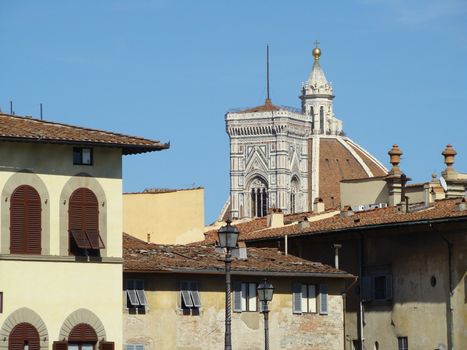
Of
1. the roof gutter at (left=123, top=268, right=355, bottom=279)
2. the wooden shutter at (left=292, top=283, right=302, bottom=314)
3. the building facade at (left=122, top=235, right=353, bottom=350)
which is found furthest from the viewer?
the wooden shutter at (left=292, top=283, right=302, bottom=314)

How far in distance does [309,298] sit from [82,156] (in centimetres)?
1221

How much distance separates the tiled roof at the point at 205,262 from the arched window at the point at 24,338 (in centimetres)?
597

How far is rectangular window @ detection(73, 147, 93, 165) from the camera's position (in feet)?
174

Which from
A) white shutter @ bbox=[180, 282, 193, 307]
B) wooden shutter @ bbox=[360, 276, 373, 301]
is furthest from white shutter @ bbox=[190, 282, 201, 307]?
wooden shutter @ bbox=[360, 276, 373, 301]

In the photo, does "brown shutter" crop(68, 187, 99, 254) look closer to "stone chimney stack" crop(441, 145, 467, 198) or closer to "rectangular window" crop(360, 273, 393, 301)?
"rectangular window" crop(360, 273, 393, 301)

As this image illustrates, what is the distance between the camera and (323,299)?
6272cm

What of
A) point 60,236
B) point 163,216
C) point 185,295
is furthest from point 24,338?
point 163,216

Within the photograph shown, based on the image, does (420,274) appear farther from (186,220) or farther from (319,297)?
(186,220)

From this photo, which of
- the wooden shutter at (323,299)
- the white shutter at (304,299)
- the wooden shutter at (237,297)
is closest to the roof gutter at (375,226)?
the wooden shutter at (323,299)

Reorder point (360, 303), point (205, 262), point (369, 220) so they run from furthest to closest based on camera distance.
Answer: point (369, 220) → point (360, 303) → point (205, 262)

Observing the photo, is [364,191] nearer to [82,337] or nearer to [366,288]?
[366,288]

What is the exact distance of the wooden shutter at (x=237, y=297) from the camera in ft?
199

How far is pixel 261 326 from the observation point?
61250 millimetres

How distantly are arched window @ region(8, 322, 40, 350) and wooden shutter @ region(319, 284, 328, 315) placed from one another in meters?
13.6
